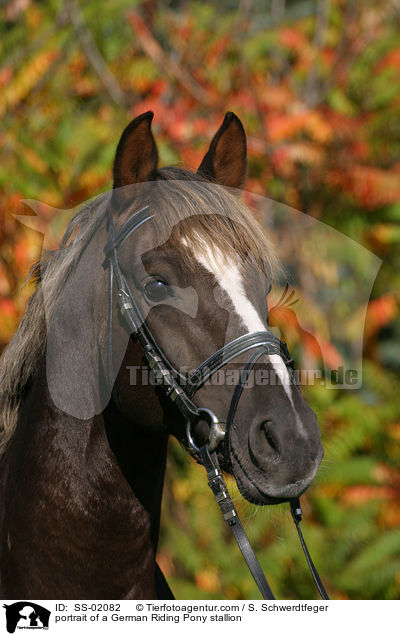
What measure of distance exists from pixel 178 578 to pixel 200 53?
464 cm

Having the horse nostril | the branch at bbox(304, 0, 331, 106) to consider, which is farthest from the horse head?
the branch at bbox(304, 0, 331, 106)

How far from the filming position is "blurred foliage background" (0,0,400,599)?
4.78 meters

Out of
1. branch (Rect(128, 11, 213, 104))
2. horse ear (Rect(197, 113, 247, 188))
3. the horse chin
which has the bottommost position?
the horse chin

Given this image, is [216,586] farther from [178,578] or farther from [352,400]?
[352,400]

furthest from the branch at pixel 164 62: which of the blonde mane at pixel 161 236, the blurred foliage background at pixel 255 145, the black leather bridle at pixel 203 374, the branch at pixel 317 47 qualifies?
the black leather bridle at pixel 203 374

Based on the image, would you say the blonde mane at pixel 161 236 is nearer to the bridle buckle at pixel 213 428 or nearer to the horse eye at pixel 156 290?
the horse eye at pixel 156 290

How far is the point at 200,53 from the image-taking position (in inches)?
→ 208

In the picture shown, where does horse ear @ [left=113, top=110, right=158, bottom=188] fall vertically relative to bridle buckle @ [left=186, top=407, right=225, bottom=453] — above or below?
above

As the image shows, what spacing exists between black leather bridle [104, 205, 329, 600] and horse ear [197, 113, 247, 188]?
0.40 metres

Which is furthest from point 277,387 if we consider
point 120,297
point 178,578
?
point 178,578

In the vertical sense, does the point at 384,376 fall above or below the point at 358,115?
below

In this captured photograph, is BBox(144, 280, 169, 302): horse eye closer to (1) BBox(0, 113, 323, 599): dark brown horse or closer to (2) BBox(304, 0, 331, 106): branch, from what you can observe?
(1) BBox(0, 113, 323, 599): dark brown horse

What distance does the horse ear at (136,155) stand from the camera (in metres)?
1.85

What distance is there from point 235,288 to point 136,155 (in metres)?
0.58
